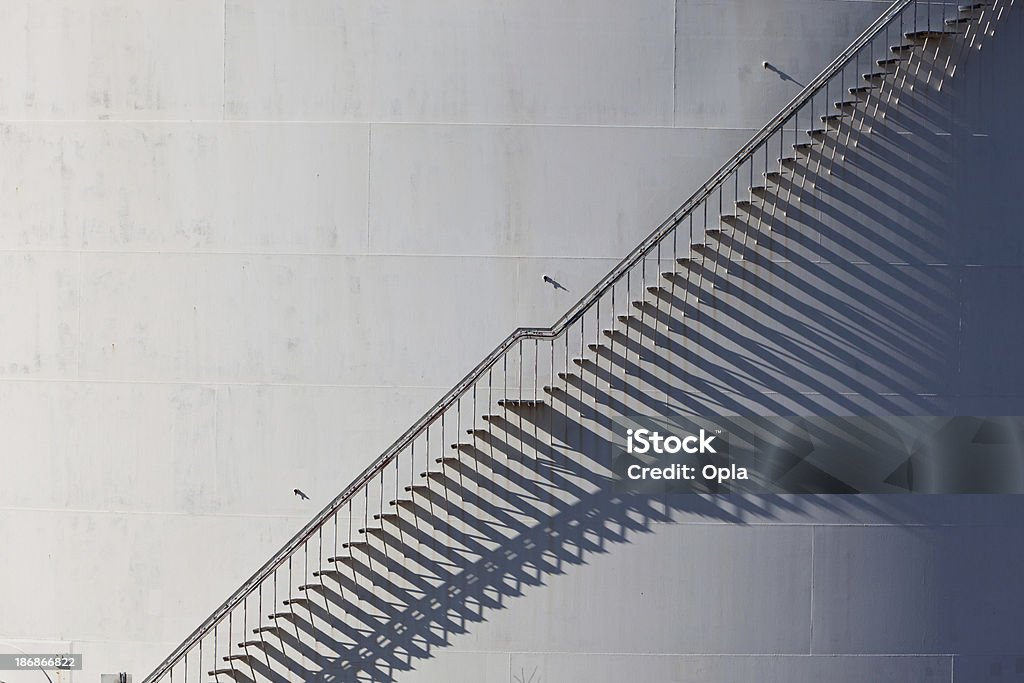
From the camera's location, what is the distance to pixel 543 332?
343 inches

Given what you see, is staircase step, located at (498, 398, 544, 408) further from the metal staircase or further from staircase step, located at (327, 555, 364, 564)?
staircase step, located at (327, 555, 364, 564)

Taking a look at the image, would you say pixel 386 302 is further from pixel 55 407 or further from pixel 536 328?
pixel 55 407

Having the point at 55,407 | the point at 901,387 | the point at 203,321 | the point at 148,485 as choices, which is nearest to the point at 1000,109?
the point at 901,387

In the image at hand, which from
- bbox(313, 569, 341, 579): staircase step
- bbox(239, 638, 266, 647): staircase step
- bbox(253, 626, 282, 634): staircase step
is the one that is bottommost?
bbox(239, 638, 266, 647): staircase step

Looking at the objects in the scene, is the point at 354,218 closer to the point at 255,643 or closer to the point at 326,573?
the point at 326,573

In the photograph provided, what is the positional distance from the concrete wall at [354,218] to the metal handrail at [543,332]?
8.4 inches

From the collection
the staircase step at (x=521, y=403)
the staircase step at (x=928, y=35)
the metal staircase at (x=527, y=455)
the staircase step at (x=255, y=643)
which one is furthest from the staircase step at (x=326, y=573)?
the staircase step at (x=928, y=35)

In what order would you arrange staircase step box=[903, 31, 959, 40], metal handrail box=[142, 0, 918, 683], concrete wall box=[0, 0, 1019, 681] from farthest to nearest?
concrete wall box=[0, 0, 1019, 681], staircase step box=[903, 31, 959, 40], metal handrail box=[142, 0, 918, 683]

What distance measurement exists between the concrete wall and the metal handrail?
21 centimetres

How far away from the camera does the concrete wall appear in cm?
896

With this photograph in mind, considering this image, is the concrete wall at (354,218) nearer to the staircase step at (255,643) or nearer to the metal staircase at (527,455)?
the metal staircase at (527,455)

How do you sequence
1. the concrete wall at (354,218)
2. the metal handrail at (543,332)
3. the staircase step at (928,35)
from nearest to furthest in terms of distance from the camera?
the metal handrail at (543,332) → the staircase step at (928,35) → the concrete wall at (354,218)

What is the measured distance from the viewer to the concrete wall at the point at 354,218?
8.96m
